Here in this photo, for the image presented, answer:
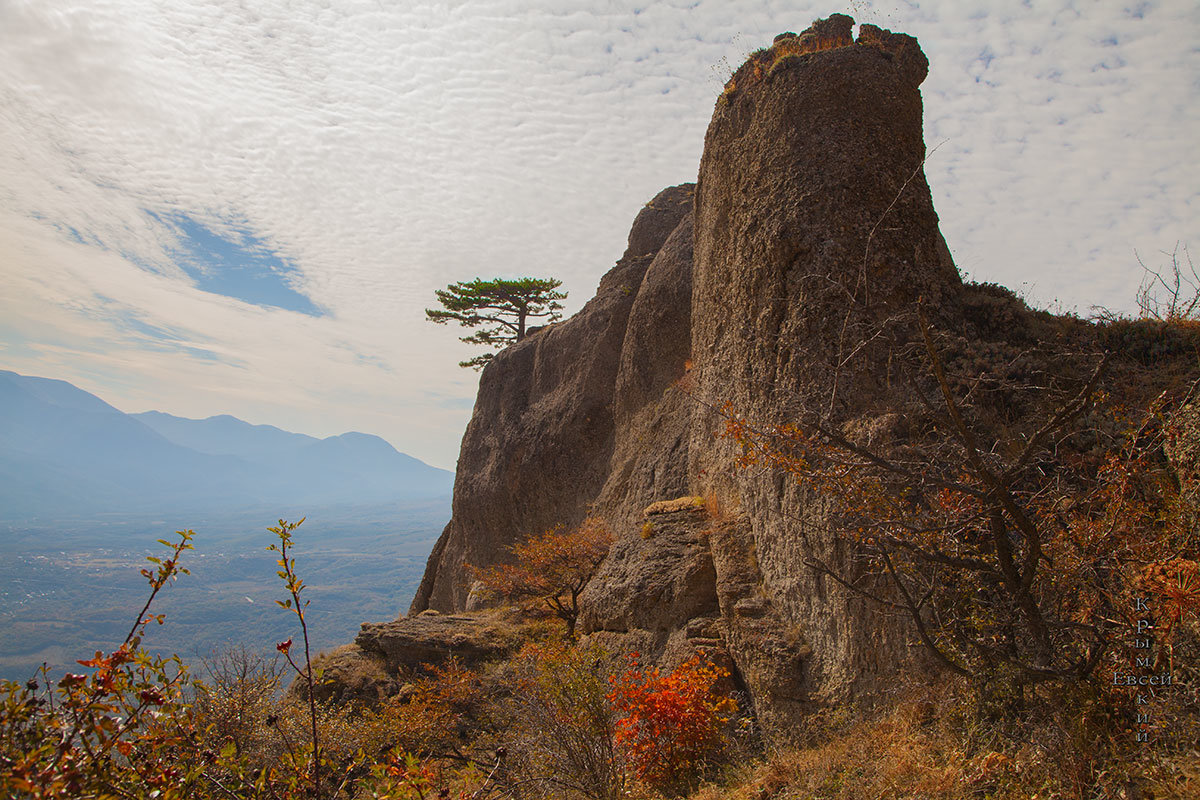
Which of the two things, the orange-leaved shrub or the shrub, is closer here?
the shrub

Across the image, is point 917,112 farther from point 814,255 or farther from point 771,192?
point 814,255

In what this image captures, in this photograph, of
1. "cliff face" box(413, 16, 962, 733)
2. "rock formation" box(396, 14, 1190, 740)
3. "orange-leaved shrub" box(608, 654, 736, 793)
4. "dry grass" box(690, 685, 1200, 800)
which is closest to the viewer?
"dry grass" box(690, 685, 1200, 800)

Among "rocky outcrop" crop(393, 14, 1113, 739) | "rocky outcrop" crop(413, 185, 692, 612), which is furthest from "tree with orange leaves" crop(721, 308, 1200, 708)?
"rocky outcrop" crop(413, 185, 692, 612)

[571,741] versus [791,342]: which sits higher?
[791,342]

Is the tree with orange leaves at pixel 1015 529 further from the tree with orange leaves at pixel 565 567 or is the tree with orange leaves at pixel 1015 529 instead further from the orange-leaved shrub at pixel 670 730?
the tree with orange leaves at pixel 565 567

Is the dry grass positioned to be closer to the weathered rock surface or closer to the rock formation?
the rock formation

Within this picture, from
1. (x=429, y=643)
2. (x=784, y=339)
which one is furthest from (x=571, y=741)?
(x=429, y=643)

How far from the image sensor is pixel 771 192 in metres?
11.6

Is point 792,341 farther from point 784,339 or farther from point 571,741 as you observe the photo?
point 571,741

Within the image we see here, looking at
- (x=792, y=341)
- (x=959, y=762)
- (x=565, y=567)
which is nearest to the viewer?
(x=959, y=762)

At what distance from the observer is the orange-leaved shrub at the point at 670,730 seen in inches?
324

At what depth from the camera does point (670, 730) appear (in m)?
8.36

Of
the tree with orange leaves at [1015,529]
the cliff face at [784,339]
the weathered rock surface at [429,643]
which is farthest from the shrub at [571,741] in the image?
the weathered rock surface at [429,643]

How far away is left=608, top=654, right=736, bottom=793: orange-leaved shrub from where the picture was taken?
27.0ft
